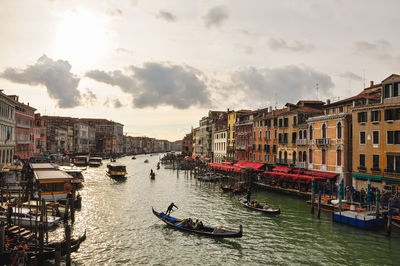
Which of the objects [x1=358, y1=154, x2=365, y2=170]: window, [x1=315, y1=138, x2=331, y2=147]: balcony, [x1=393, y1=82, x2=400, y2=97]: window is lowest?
[x1=358, y1=154, x2=365, y2=170]: window

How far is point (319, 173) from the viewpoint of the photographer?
37.1 meters

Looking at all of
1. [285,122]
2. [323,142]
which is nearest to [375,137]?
[323,142]

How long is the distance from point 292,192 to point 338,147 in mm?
7977

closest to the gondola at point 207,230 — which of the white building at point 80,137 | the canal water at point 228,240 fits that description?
the canal water at point 228,240

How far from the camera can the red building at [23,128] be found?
2244 inches

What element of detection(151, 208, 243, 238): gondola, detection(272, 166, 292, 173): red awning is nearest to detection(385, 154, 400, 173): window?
detection(272, 166, 292, 173): red awning

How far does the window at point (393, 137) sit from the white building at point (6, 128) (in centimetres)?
4675

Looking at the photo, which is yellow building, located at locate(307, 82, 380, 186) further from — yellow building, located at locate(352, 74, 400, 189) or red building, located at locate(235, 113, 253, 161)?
red building, located at locate(235, 113, 253, 161)

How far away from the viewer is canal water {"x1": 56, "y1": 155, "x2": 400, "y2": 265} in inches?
714

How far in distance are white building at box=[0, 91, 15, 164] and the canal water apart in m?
20.6

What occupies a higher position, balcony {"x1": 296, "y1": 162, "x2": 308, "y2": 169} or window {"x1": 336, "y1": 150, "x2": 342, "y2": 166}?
window {"x1": 336, "y1": 150, "x2": 342, "y2": 166}

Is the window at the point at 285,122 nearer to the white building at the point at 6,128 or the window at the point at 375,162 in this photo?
the window at the point at 375,162

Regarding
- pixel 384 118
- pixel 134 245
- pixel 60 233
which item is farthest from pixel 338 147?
pixel 60 233

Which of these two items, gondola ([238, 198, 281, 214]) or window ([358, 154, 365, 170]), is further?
window ([358, 154, 365, 170])
